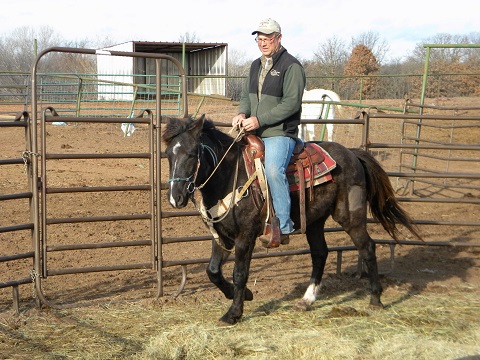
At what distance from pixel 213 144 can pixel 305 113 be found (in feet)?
30.7

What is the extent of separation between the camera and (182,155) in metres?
4.56

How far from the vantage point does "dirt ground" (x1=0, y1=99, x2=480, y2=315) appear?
19.5 feet

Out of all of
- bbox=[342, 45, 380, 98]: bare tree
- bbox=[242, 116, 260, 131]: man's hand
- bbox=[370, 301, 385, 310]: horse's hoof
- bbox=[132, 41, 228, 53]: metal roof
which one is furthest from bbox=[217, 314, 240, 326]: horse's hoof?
bbox=[342, 45, 380, 98]: bare tree

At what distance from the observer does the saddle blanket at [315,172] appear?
5289 mm

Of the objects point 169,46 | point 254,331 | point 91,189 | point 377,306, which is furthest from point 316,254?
point 169,46

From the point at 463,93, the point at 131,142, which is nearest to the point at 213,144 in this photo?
the point at 131,142

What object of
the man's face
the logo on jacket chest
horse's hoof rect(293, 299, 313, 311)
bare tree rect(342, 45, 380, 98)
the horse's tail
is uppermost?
bare tree rect(342, 45, 380, 98)

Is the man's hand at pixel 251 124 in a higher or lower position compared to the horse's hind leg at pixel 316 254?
higher

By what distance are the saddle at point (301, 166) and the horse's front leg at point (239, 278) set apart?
221 mm

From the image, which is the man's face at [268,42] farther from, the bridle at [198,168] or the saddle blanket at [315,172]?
the saddle blanket at [315,172]

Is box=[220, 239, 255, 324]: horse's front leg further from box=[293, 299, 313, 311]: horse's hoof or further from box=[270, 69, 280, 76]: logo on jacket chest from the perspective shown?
box=[270, 69, 280, 76]: logo on jacket chest

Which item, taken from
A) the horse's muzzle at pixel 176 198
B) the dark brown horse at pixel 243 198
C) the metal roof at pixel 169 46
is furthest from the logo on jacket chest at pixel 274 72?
the metal roof at pixel 169 46

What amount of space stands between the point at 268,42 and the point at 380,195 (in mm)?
1918

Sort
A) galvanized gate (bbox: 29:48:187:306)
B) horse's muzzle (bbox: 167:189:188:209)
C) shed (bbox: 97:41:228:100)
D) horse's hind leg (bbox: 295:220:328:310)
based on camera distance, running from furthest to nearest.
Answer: shed (bbox: 97:41:228:100) < horse's hind leg (bbox: 295:220:328:310) < galvanized gate (bbox: 29:48:187:306) < horse's muzzle (bbox: 167:189:188:209)
